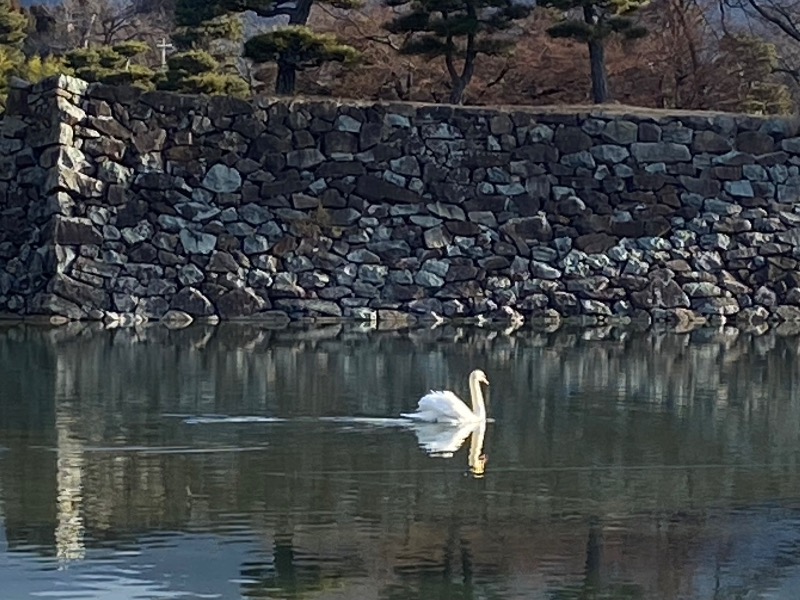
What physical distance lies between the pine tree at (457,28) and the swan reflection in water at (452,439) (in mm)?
13339

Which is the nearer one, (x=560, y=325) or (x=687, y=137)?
(x=560, y=325)

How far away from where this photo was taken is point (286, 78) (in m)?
25.5

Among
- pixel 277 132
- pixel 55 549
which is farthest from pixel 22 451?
pixel 277 132

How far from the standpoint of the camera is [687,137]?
80.6 ft

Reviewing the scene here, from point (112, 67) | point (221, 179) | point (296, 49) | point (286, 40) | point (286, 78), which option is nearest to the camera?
point (221, 179)

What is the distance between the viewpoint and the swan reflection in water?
1131 cm

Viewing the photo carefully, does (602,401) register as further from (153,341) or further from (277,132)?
(277,132)

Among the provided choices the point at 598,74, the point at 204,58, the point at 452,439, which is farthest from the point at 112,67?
the point at 452,439

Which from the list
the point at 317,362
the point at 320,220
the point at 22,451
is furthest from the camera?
the point at 320,220

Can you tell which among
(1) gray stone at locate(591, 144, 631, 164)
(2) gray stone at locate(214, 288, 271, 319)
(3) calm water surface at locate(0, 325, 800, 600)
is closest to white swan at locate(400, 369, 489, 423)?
(3) calm water surface at locate(0, 325, 800, 600)

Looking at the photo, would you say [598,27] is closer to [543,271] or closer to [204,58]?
[543,271]

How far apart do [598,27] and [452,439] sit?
14382mm

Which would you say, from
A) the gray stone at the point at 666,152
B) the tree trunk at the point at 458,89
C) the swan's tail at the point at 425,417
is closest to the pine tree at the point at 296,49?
the tree trunk at the point at 458,89

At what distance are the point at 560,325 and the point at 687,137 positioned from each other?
133 inches
